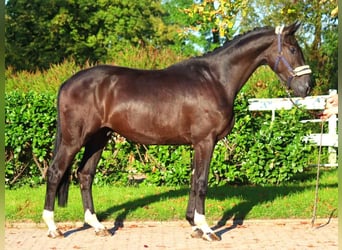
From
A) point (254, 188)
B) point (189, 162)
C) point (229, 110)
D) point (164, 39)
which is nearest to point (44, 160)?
point (189, 162)

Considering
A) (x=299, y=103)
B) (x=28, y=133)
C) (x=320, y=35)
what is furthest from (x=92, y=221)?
(x=320, y=35)

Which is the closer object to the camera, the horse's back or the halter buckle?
the halter buckle

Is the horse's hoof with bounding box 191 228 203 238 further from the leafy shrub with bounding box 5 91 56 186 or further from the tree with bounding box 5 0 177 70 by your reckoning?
the tree with bounding box 5 0 177 70

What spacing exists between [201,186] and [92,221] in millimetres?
1407

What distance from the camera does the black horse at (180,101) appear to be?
6.02m

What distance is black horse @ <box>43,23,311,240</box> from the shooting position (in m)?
6.02

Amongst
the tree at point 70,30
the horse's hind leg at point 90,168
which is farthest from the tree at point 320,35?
the tree at point 70,30

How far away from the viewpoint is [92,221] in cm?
632

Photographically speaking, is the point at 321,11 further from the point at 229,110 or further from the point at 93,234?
the point at 93,234

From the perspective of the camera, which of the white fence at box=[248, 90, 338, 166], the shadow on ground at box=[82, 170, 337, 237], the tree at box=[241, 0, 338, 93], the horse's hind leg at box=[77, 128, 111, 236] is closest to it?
the horse's hind leg at box=[77, 128, 111, 236]

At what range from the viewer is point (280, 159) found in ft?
30.9

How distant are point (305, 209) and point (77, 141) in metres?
3.35

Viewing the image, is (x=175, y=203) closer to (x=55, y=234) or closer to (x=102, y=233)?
(x=102, y=233)

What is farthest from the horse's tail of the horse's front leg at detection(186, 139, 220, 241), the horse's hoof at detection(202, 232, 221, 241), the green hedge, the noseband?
the green hedge
